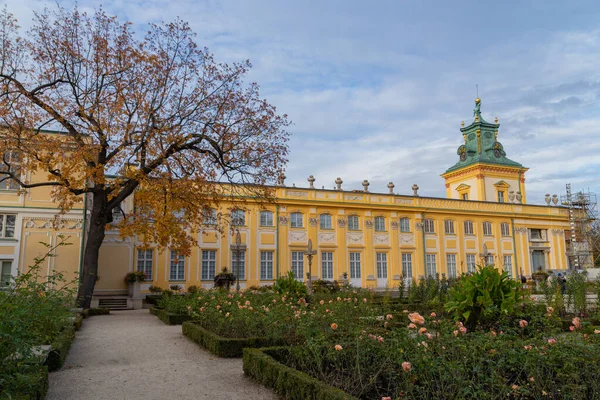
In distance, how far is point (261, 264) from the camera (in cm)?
2602

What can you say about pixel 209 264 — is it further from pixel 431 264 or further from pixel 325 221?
pixel 431 264

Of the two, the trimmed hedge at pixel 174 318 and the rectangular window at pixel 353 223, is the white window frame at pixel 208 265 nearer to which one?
the rectangular window at pixel 353 223

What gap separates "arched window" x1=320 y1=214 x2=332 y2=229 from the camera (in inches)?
1101

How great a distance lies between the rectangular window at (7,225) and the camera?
1911 centimetres

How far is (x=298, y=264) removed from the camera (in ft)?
88.3

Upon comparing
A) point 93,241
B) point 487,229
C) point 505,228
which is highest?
point 505,228

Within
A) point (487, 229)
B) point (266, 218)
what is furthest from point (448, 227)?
point (266, 218)

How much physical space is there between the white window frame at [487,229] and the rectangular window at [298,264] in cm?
1429

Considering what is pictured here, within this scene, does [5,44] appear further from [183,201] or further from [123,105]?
[183,201]

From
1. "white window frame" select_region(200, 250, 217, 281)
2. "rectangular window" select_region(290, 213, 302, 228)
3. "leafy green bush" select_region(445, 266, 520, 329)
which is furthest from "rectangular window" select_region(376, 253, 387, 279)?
"leafy green bush" select_region(445, 266, 520, 329)

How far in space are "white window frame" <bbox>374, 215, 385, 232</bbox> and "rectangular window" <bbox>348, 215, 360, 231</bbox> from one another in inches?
53.8

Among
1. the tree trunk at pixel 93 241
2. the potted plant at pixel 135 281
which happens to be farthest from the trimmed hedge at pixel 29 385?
the potted plant at pixel 135 281

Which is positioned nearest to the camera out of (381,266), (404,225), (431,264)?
(381,266)

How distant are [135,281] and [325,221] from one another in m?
11.6
